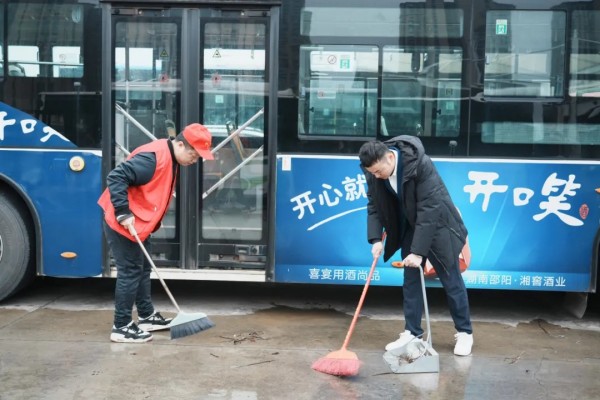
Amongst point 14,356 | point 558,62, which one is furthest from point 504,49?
point 14,356

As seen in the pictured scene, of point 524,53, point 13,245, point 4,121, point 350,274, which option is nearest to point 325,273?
point 350,274

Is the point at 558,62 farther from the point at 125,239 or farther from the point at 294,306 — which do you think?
the point at 125,239

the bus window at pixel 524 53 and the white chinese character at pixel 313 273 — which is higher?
the bus window at pixel 524 53

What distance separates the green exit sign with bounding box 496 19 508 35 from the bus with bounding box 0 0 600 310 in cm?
1

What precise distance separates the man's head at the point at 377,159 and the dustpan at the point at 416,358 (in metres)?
0.73

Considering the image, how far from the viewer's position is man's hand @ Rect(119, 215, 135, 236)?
5.27m

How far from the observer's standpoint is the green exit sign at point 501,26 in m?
6.13

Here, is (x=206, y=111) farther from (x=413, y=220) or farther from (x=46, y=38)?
(x=413, y=220)

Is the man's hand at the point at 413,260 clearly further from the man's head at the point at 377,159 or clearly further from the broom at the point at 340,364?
the broom at the point at 340,364

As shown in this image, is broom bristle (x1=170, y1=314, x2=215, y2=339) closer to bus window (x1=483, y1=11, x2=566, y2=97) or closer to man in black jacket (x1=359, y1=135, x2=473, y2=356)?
man in black jacket (x1=359, y1=135, x2=473, y2=356)

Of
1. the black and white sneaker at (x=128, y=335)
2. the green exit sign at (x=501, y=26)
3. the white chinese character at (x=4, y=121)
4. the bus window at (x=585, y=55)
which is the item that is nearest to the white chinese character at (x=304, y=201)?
the black and white sneaker at (x=128, y=335)

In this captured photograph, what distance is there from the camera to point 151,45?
6.43 m

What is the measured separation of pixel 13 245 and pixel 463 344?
149 inches

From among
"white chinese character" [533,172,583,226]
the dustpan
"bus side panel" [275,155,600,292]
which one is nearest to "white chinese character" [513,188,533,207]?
"bus side panel" [275,155,600,292]
